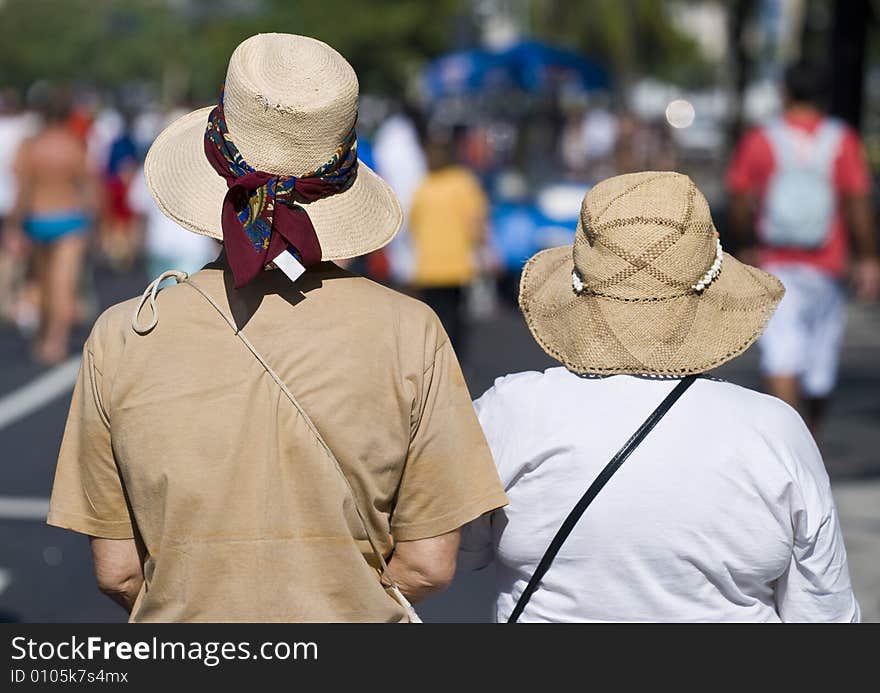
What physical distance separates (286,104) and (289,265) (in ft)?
0.93

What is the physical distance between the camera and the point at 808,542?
2701 mm

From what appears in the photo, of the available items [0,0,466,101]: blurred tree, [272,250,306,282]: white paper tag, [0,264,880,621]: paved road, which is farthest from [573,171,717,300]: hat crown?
[0,0,466,101]: blurred tree

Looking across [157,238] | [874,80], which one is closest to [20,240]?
[157,238]

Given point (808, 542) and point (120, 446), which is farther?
point (808, 542)

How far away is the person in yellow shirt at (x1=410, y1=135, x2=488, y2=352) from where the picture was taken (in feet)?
29.8

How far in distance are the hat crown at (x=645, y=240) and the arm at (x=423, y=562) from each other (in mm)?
584

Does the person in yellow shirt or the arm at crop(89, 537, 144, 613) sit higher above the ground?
the arm at crop(89, 537, 144, 613)

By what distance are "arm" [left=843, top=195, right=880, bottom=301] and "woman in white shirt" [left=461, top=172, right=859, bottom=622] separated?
405cm

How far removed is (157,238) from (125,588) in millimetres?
6171

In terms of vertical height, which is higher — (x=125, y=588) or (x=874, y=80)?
(x=125, y=588)

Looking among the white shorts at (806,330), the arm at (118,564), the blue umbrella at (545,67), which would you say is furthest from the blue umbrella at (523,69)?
the arm at (118,564)

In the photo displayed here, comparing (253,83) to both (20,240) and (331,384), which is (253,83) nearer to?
(331,384)

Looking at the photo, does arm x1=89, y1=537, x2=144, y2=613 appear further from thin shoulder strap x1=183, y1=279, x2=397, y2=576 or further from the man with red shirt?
the man with red shirt
